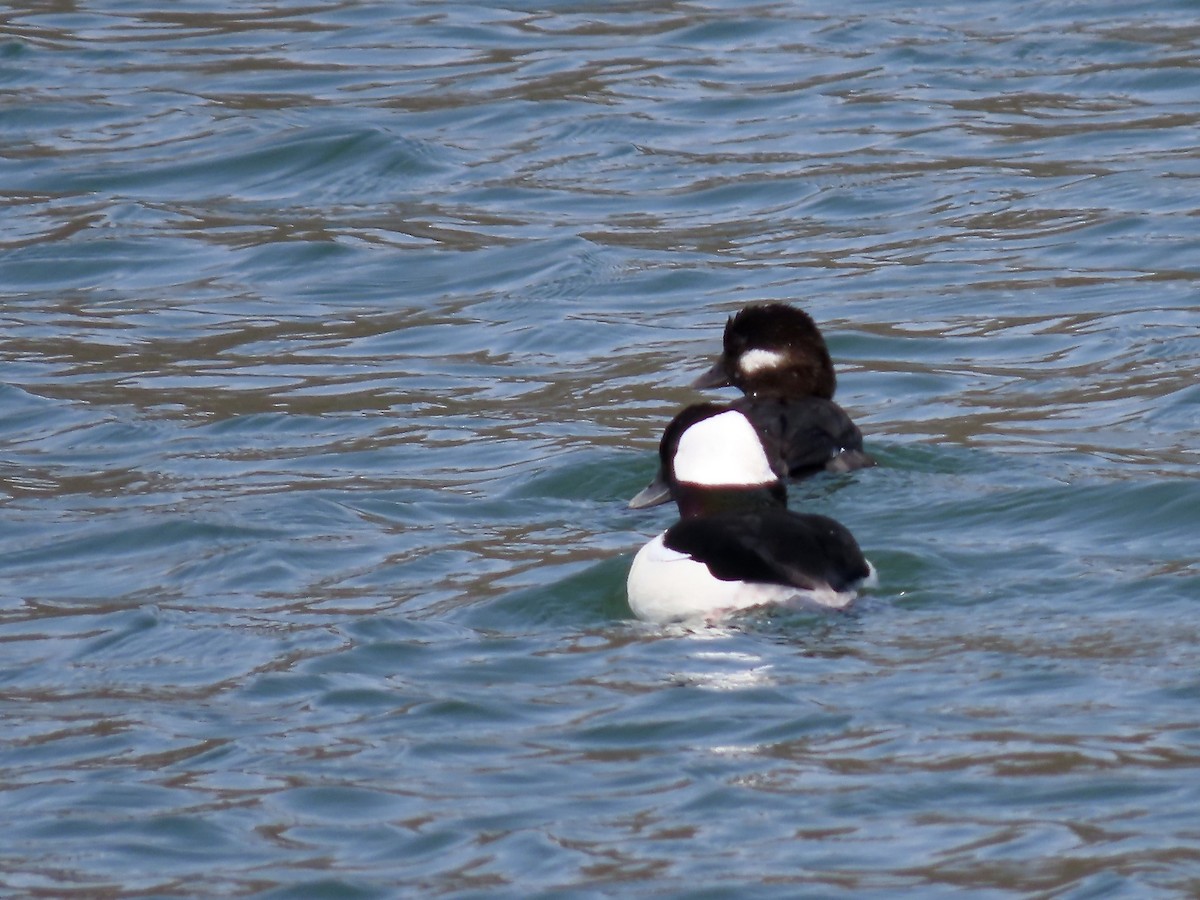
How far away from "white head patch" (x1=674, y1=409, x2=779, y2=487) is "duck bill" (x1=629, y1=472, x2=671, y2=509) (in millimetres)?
291

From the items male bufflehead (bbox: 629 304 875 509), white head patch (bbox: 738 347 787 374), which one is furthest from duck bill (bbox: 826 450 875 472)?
white head patch (bbox: 738 347 787 374)

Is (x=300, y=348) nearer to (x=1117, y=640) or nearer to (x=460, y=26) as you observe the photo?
(x=1117, y=640)

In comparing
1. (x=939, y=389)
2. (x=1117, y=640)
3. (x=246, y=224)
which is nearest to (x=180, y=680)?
(x=1117, y=640)

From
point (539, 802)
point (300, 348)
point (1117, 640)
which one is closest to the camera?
point (539, 802)

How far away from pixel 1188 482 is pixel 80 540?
4.03 m

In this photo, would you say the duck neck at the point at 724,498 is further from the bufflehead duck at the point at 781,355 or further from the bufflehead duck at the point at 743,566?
the bufflehead duck at the point at 781,355

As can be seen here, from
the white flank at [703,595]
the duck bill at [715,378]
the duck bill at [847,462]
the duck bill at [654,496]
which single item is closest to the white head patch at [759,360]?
the duck bill at [715,378]

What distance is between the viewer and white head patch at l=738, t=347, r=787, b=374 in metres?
8.94

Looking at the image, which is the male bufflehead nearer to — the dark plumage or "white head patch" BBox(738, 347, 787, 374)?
"white head patch" BBox(738, 347, 787, 374)

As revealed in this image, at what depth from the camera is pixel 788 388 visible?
8938 mm

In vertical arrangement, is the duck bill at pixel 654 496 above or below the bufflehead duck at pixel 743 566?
below

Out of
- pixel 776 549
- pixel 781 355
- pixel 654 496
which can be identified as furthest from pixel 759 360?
pixel 776 549

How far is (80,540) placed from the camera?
26.9 ft

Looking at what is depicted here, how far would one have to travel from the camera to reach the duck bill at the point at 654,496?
785 centimetres
